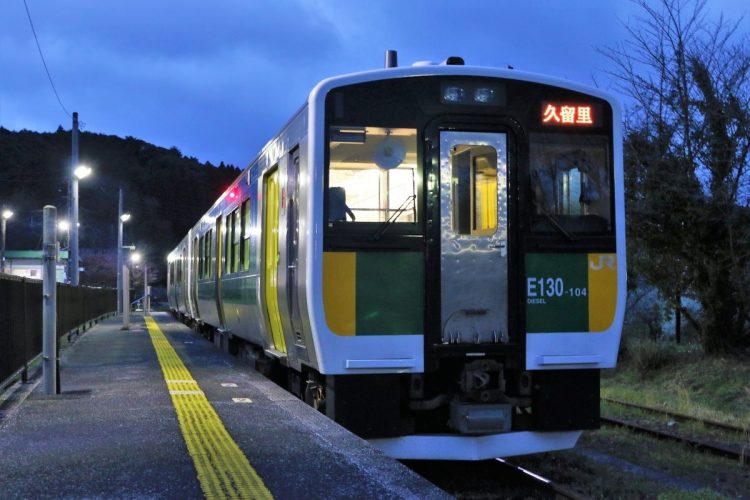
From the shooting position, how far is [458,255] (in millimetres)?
6297

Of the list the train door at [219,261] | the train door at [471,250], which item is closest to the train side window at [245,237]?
the train door at [219,261]

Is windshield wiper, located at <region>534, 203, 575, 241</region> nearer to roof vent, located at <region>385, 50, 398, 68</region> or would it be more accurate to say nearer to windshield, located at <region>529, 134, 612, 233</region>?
windshield, located at <region>529, 134, 612, 233</region>

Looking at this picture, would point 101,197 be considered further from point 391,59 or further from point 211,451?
point 211,451

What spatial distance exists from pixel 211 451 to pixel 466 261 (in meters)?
2.36

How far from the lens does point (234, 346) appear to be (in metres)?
14.0

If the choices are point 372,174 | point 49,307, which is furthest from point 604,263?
point 49,307

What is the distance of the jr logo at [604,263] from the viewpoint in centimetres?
654

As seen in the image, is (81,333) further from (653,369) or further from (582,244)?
(582,244)

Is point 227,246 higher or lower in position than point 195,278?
higher

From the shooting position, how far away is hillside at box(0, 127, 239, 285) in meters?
102

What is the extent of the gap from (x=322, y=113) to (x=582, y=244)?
2.32 m

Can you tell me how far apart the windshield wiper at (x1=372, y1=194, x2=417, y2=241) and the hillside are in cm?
8625

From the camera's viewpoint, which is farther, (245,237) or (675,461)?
(245,237)

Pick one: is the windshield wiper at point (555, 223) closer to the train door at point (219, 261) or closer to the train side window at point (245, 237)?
the train side window at point (245, 237)
